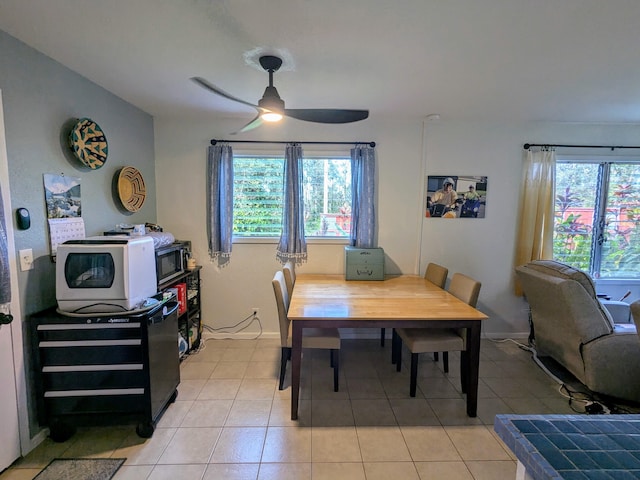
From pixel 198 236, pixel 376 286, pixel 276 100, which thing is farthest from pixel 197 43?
pixel 376 286

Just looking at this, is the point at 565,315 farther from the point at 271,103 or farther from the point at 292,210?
the point at 271,103

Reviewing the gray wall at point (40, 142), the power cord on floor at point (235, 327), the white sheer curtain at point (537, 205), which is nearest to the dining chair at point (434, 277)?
the white sheer curtain at point (537, 205)

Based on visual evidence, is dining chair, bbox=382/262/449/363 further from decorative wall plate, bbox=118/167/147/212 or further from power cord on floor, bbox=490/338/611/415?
decorative wall plate, bbox=118/167/147/212

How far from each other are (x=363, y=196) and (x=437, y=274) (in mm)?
1105

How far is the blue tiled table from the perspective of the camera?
25.4 inches

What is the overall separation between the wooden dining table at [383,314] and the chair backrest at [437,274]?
0.28 metres

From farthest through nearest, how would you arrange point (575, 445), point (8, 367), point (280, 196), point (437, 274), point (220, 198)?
1. point (280, 196)
2. point (220, 198)
3. point (437, 274)
4. point (8, 367)
5. point (575, 445)

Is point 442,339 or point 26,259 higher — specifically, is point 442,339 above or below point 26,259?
below

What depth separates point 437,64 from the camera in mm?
2047

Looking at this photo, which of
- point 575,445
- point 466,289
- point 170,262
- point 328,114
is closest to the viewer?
point 575,445

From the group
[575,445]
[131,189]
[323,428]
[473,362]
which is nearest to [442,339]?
[473,362]

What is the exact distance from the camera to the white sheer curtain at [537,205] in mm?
3332

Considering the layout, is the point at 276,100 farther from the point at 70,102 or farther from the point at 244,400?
the point at 244,400

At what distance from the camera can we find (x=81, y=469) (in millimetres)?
1739
